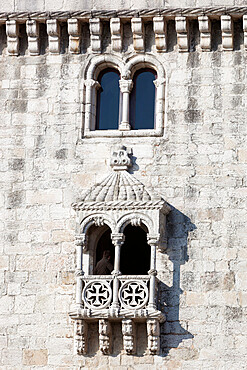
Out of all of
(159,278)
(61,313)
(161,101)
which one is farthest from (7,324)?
(161,101)

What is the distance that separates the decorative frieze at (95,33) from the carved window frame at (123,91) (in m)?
0.16

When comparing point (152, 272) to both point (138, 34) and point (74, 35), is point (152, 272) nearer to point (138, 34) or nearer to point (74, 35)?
point (138, 34)

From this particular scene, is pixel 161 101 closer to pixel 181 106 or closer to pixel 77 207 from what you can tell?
pixel 181 106

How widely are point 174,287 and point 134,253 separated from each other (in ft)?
3.78

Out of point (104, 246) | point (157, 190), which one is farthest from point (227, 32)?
point (104, 246)

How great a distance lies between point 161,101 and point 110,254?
2.62 meters

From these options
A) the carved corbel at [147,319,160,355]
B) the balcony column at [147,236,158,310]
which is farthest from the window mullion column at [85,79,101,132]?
the carved corbel at [147,319,160,355]

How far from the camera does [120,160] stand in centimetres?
2188

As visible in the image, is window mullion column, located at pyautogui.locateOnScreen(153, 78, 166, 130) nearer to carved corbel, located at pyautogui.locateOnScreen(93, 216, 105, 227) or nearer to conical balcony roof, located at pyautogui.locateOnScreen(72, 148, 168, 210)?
conical balcony roof, located at pyautogui.locateOnScreen(72, 148, 168, 210)

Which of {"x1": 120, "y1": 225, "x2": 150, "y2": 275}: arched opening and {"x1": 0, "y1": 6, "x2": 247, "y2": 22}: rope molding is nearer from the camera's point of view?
{"x1": 120, "y1": 225, "x2": 150, "y2": 275}: arched opening

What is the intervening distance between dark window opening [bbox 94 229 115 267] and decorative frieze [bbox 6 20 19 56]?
11.3 feet

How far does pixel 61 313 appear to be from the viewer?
70.1 ft

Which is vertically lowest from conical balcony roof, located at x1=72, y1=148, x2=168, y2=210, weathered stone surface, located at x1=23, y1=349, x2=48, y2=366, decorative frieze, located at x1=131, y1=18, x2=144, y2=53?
weathered stone surface, located at x1=23, y1=349, x2=48, y2=366

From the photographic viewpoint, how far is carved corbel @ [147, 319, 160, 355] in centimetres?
2086
